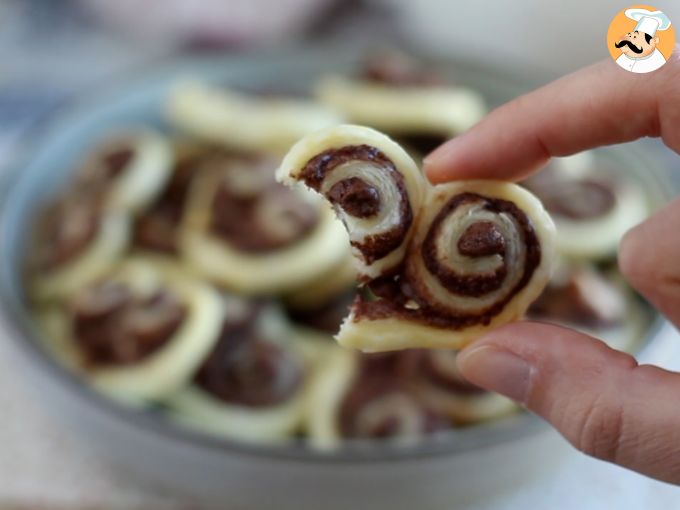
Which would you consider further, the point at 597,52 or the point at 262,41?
the point at 262,41

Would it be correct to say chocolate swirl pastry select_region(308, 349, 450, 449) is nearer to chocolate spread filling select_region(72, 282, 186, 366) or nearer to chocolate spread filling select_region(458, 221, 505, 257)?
chocolate spread filling select_region(72, 282, 186, 366)

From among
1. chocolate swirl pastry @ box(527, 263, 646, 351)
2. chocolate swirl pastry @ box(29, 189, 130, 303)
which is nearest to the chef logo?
chocolate swirl pastry @ box(527, 263, 646, 351)

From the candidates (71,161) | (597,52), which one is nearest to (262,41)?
(71,161)

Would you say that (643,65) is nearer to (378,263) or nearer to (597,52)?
(378,263)

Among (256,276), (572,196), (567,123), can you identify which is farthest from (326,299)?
(567,123)

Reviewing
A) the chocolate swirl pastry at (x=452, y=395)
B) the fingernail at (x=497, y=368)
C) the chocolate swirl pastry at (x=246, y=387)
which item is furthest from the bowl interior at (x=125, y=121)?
the fingernail at (x=497, y=368)

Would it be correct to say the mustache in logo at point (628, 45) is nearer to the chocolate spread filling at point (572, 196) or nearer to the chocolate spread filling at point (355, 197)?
the chocolate spread filling at point (355, 197)
